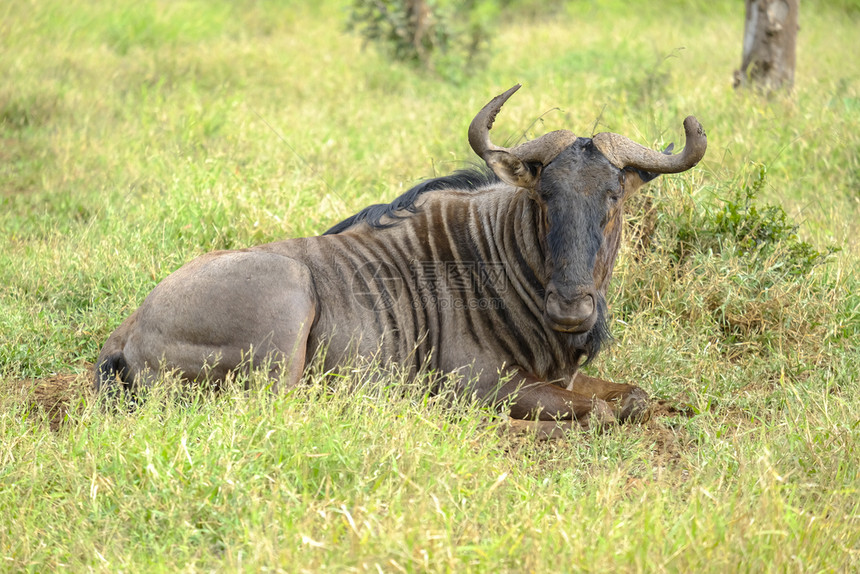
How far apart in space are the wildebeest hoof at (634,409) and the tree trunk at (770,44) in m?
4.68

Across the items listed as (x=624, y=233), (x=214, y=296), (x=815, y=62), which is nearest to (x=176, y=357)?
(x=214, y=296)

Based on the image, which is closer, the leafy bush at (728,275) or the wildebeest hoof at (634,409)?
the wildebeest hoof at (634,409)

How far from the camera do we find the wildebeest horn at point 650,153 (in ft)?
12.4

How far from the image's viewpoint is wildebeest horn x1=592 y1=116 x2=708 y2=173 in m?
3.77

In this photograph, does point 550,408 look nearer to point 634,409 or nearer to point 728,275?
point 634,409

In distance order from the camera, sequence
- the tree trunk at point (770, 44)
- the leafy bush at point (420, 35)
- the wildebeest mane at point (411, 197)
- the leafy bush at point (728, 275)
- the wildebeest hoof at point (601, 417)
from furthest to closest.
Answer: the leafy bush at point (420, 35) < the tree trunk at point (770, 44) < the leafy bush at point (728, 275) < the wildebeest mane at point (411, 197) < the wildebeest hoof at point (601, 417)

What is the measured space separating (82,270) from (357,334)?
2.14 metres

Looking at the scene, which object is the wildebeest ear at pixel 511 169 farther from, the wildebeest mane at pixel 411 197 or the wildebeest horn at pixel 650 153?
the wildebeest mane at pixel 411 197

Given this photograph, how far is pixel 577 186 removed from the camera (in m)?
Result: 3.71

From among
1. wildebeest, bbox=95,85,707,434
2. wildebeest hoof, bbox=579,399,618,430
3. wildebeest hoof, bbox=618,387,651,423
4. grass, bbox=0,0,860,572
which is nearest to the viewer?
grass, bbox=0,0,860,572

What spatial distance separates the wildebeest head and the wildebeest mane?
56 centimetres

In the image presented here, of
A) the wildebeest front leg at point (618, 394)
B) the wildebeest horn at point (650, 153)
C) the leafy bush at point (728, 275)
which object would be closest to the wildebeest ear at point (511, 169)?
the wildebeest horn at point (650, 153)

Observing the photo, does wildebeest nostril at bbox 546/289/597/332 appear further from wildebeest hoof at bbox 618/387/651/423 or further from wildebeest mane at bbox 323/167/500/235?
wildebeest mane at bbox 323/167/500/235

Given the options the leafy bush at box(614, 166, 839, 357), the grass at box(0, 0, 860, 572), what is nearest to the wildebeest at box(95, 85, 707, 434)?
the grass at box(0, 0, 860, 572)
